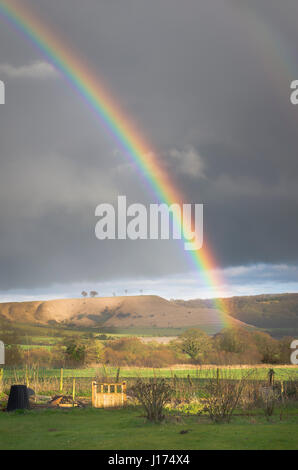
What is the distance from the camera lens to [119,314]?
182375mm

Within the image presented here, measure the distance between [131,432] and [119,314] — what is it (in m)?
169

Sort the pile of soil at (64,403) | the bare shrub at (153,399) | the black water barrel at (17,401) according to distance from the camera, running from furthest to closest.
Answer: the pile of soil at (64,403)
the black water barrel at (17,401)
the bare shrub at (153,399)

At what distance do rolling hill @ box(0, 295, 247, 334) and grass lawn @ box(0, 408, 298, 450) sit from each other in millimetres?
140226

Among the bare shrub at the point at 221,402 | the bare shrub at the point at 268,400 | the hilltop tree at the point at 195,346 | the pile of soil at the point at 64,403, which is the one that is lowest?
the hilltop tree at the point at 195,346

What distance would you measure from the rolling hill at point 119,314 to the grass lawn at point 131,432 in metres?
140

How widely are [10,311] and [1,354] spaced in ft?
432

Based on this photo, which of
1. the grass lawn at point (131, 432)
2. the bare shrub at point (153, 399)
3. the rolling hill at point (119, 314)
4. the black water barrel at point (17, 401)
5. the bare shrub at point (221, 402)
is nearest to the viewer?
the grass lawn at point (131, 432)

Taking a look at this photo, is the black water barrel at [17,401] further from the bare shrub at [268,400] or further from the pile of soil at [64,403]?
the bare shrub at [268,400]

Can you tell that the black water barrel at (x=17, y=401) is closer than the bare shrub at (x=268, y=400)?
→ No

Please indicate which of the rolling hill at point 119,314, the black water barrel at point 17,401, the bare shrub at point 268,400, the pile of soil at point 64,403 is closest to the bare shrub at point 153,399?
the bare shrub at point 268,400

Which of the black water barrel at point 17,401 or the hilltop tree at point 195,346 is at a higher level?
the black water barrel at point 17,401

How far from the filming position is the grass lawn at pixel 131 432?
12.7 metres

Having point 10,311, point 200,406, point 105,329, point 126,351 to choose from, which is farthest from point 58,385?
point 10,311

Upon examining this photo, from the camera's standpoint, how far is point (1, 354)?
5041 centimetres
